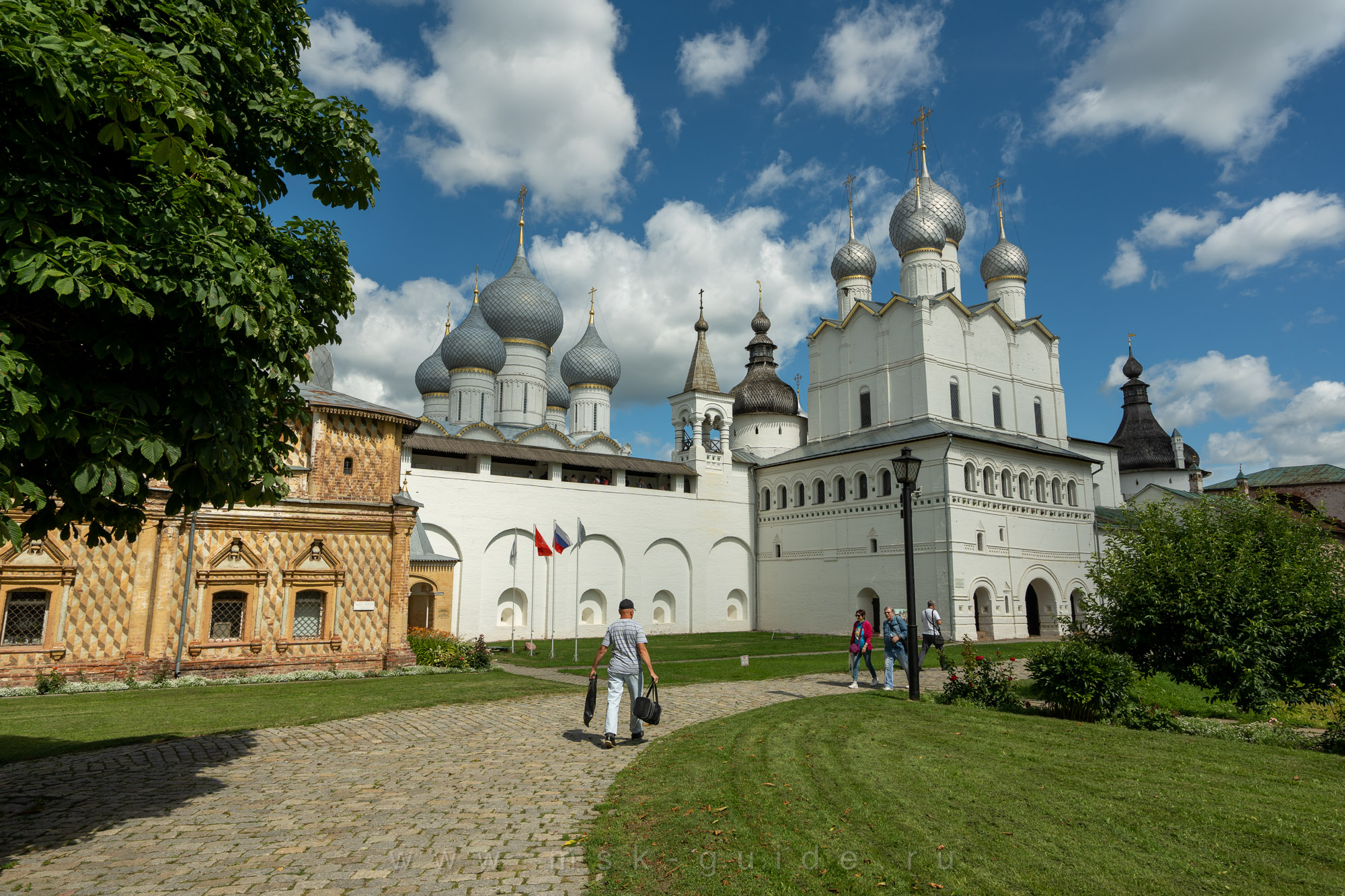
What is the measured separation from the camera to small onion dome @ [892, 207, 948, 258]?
121 feet

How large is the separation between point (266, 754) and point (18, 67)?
685 cm

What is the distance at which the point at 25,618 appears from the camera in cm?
1466

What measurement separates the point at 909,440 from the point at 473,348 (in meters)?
22.0

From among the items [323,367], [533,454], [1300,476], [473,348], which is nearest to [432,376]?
[473,348]

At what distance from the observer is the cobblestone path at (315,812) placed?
16.2ft

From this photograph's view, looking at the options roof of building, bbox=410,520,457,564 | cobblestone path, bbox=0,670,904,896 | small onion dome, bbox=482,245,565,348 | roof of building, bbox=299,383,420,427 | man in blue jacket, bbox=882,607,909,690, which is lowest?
cobblestone path, bbox=0,670,904,896

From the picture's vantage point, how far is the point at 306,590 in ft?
55.7

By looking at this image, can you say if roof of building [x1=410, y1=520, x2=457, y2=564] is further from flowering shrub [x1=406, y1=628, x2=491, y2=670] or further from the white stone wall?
flowering shrub [x1=406, y1=628, x2=491, y2=670]

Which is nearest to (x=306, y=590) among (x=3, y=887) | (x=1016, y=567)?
(x=3, y=887)

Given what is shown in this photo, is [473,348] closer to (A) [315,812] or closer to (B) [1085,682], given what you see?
(B) [1085,682]

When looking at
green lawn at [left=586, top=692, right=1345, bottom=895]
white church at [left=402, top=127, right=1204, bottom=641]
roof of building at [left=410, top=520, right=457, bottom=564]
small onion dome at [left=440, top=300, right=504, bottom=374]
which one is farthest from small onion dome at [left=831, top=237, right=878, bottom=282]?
green lawn at [left=586, top=692, right=1345, bottom=895]

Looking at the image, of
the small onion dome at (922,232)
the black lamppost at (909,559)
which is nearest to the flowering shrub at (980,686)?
the black lamppost at (909,559)

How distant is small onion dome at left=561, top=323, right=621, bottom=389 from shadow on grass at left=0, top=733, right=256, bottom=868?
122 ft

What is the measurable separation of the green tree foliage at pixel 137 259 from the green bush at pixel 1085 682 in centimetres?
995
